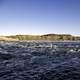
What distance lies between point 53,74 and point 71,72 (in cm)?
149

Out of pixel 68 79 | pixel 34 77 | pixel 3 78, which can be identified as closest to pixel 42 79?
pixel 34 77

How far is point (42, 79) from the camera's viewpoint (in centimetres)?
1232

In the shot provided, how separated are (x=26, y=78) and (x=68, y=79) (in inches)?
106

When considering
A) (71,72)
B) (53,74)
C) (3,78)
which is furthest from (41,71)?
(3,78)

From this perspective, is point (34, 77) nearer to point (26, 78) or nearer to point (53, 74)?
point (26, 78)

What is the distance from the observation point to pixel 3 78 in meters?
12.5

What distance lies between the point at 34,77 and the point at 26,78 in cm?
57

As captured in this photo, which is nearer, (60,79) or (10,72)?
(60,79)

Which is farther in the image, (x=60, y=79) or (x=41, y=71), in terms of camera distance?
(x=41, y=71)

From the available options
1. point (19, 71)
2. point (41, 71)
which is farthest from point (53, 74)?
point (19, 71)

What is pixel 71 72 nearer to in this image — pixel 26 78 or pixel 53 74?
pixel 53 74

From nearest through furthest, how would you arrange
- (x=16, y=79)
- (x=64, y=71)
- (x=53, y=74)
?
(x=16, y=79)
(x=53, y=74)
(x=64, y=71)

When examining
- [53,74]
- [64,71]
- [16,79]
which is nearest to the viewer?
[16,79]

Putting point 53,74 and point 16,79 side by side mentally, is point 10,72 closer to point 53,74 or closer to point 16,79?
point 16,79
